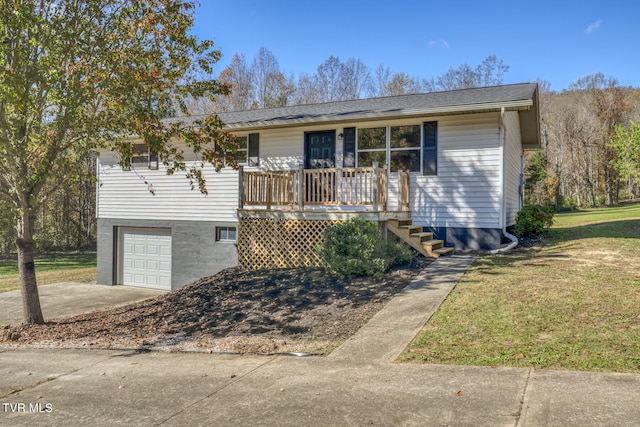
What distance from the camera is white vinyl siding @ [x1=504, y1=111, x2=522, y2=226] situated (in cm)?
1191

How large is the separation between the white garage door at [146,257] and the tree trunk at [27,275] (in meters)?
5.69

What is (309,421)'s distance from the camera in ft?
10.8

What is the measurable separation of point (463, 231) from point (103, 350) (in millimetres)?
8208

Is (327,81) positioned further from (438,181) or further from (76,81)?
(76,81)

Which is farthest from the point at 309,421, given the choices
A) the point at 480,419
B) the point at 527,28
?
the point at 527,28

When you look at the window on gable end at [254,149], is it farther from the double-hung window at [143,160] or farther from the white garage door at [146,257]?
the white garage door at [146,257]

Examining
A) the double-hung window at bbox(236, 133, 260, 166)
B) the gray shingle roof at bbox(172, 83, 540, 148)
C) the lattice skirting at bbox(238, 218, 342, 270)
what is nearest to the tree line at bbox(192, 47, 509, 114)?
the gray shingle roof at bbox(172, 83, 540, 148)

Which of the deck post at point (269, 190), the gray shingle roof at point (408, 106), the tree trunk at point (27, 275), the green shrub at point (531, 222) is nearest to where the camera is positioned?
the tree trunk at point (27, 275)

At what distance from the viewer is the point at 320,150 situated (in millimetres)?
12453

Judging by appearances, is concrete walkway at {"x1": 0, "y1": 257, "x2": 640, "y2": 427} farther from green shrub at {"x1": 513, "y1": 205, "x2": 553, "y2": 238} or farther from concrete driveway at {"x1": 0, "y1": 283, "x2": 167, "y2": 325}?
green shrub at {"x1": 513, "y1": 205, "x2": 553, "y2": 238}

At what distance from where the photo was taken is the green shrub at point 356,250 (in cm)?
834

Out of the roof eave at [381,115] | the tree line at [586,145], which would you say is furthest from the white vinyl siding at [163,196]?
the tree line at [586,145]

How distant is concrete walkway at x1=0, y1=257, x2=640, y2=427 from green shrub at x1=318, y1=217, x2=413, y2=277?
9.54 ft

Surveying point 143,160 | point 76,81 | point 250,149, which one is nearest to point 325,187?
point 250,149
